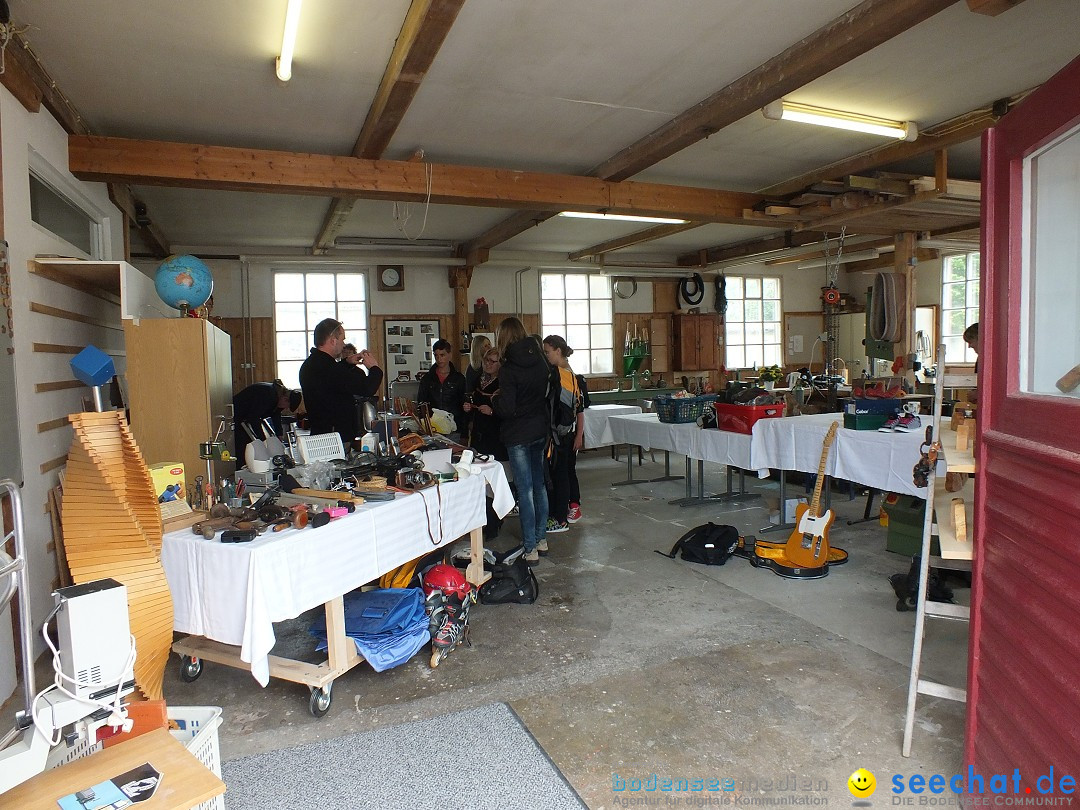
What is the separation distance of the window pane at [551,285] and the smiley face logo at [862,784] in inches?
365

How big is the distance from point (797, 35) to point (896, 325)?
3.72m

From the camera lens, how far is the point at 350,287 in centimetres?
971

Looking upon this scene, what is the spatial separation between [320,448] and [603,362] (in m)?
8.29

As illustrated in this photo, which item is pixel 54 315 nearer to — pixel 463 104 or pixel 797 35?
pixel 463 104

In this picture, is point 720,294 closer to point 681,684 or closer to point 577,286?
point 577,286

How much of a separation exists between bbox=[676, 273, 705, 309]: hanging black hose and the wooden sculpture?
10550 mm

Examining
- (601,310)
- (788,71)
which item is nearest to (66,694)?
(788,71)

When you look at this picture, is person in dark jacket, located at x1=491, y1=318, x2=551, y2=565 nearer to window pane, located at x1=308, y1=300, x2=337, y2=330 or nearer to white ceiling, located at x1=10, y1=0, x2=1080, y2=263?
white ceiling, located at x1=10, y1=0, x2=1080, y2=263

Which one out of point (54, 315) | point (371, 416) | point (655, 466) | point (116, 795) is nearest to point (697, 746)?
point (116, 795)

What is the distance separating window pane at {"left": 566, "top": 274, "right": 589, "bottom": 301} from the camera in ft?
36.5

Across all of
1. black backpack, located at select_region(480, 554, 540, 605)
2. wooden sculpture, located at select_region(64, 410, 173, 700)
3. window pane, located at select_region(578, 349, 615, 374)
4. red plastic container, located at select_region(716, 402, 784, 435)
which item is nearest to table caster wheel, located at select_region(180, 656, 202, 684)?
wooden sculpture, located at select_region(64, 410, 173, 700)

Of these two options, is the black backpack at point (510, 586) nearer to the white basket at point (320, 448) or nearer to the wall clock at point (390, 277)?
the white basket at point (320, 448)

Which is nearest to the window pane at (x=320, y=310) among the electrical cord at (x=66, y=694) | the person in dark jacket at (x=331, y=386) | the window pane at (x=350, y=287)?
the window pane at (x=350, y=287)

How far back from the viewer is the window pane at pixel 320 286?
31.2ft
